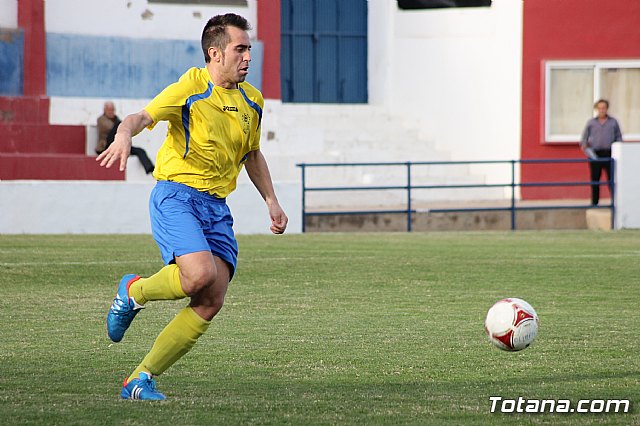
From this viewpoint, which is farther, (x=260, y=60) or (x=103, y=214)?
(x=260, y=60)

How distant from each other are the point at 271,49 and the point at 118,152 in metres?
21.0

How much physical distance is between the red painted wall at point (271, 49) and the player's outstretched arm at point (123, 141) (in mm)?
20172

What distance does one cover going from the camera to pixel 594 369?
732 centimetres

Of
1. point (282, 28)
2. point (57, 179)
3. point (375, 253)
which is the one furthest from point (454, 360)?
point (282, 28)

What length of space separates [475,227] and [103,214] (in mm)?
6841

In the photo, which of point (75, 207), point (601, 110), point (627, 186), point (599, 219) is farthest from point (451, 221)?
point (75, 207)

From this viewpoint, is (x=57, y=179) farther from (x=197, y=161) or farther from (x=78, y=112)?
(x=197, y=161)

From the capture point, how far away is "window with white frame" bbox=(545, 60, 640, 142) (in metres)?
26.5

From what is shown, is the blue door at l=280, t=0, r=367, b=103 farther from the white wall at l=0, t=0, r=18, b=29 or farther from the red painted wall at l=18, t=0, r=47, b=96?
the white wall at l=0, t=0, r=18, b=29

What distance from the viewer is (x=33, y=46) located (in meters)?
24.6

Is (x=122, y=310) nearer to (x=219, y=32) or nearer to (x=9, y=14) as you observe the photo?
(x=219, y=32)

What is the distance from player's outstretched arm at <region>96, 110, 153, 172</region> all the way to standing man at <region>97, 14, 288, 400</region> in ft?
0.06

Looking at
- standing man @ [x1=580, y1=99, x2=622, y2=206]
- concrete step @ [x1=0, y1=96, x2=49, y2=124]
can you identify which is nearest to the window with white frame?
standing man @ [x1=580, y1=99, x2=622, y2=206]

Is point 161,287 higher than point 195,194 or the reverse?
the reverse
